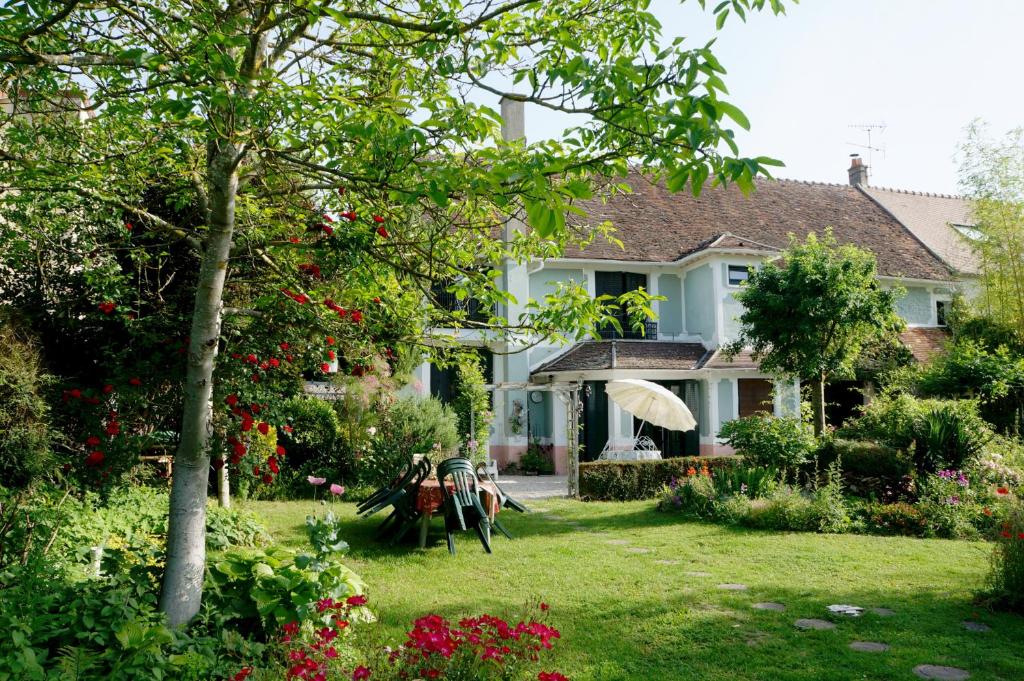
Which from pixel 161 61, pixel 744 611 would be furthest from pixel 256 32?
pixel 744 611

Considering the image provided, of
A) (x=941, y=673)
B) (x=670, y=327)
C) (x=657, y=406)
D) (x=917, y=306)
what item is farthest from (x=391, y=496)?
(x=917, y=306)

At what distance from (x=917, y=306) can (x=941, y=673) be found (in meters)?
22.6

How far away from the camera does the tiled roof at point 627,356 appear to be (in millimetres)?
19984

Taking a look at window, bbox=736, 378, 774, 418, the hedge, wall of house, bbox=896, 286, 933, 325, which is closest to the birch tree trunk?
the hedge

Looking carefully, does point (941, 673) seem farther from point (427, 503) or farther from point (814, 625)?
point (427, 503)

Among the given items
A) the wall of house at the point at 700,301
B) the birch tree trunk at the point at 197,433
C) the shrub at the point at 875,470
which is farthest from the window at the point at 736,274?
the birch tree trunk at the point at 197,433

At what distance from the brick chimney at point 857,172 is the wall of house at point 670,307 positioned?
1157 centimetres

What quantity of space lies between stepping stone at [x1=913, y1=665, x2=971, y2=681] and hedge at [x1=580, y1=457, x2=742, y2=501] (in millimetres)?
9240

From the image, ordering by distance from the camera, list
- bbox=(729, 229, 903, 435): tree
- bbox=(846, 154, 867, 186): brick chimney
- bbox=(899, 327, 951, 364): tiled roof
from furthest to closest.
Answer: bbox=(846, 154, 867, 186): brick chimney < bbox=(899, 327, 951, 364): tiled roof < bbox=(729, 229, 903, 435): tree

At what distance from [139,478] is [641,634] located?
6374 mm

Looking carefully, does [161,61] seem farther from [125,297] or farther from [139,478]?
[139,478]

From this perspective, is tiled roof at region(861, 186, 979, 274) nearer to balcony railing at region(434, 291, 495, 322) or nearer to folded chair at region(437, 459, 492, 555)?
balcony railing at region(434, 291, 495, 322)

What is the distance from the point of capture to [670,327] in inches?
884

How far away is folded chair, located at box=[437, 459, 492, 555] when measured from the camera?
8680mm
